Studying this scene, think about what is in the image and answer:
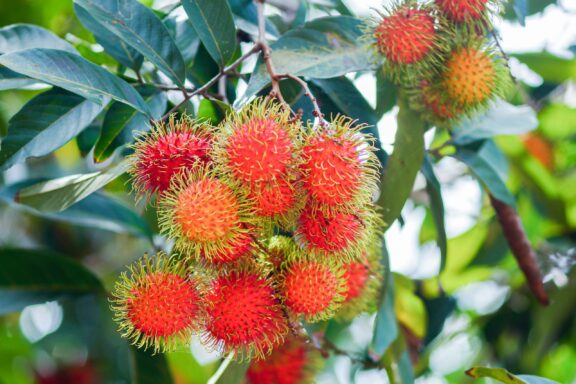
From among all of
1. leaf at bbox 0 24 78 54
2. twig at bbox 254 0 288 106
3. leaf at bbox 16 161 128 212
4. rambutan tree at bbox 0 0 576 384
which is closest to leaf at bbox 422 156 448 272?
rambutan tree at bbox 0 0 576 384

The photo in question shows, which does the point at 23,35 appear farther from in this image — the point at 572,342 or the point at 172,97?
the point at 572,342

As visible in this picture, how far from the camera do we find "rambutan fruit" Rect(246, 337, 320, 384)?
61.2 inches

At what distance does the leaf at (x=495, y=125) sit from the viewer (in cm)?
171

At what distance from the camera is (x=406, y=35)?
52.2 inches

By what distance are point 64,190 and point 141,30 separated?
0.34m

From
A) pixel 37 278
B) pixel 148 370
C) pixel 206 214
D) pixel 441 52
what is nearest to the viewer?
pixel 206 214

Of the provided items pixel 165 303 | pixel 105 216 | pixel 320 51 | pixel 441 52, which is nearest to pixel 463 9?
pixel 441 52

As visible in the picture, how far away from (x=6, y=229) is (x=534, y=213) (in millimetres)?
1885

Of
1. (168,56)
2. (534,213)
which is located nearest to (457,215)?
(534,213)

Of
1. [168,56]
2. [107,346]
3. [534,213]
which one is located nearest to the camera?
[168,56]

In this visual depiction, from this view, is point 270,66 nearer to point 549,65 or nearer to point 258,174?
point 258,174

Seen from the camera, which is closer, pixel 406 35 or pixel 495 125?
pixel 406 35

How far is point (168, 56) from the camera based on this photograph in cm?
137

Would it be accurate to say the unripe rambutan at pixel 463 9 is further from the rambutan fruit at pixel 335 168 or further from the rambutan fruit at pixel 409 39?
the rambutan fruit at pixel 335 168
